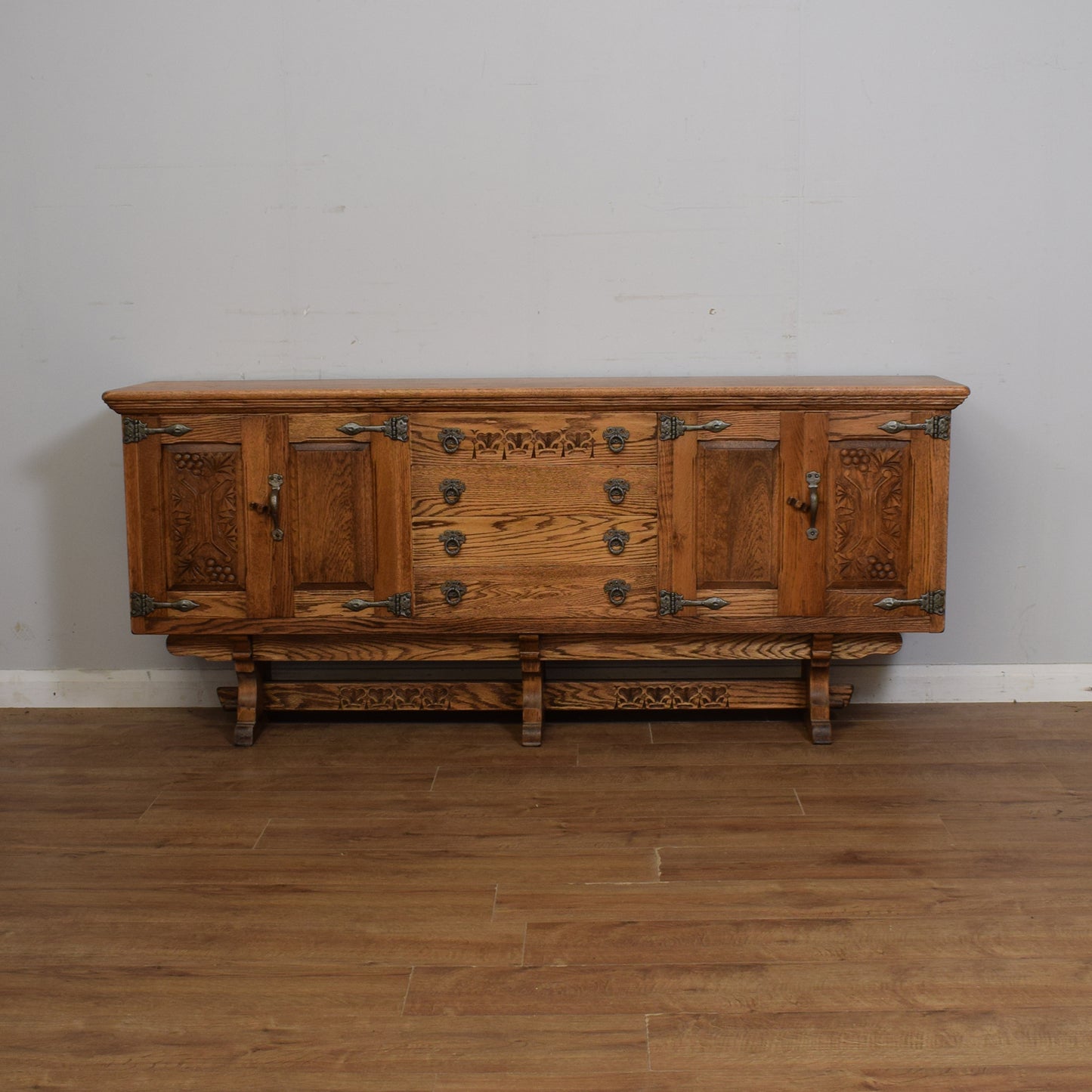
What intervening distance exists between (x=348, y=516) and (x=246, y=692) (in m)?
0.57

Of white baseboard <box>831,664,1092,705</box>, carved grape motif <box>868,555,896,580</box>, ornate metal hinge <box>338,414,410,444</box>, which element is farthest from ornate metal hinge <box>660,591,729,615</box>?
ornate metal hinge <box>338,414,410,444</box>

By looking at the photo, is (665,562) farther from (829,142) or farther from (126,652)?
(126,652)

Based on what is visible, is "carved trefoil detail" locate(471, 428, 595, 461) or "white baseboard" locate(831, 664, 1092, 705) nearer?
"carved trefoil detail" locate(471, 428, 595, 461)

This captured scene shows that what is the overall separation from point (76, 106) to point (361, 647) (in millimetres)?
1599

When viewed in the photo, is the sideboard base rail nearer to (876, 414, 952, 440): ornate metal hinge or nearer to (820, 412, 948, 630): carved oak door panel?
(820, 412, 948, 630): carved oak door panel

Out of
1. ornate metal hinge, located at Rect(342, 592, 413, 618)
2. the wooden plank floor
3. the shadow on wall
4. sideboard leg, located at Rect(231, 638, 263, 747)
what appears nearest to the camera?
the wooden plank floor

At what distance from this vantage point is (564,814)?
109 inches

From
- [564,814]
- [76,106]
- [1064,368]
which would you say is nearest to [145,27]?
[76,106]

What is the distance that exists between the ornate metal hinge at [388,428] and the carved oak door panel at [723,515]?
621 mm

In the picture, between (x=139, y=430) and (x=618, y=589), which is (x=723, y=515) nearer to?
(x=618, y=589)

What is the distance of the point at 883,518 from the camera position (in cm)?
305

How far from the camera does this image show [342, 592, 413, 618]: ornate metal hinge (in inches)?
122

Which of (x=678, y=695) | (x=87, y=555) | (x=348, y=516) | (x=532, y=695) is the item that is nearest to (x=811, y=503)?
(x=678, y=695)

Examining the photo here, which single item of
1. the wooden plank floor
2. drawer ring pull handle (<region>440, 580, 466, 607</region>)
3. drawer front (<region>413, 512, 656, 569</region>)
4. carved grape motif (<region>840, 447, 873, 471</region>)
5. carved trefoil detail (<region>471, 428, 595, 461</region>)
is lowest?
the wooden plank floor
